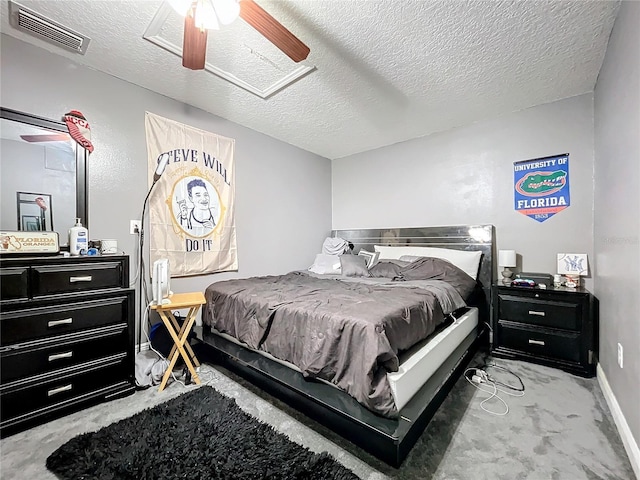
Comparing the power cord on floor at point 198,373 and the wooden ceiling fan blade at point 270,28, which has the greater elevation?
the wooden ceiling fan blade at point 270,28

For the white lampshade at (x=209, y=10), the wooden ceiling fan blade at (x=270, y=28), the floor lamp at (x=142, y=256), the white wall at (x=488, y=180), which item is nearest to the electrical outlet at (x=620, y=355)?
the white wall at (x=488, y=180)

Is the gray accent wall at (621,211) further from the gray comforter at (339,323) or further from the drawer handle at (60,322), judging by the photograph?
the drawer handle at (60,322)

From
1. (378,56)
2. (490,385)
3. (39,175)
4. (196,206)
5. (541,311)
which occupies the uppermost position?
(378,56)

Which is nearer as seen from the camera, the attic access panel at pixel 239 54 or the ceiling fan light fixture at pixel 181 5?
the ceiling fan light fixture at pixel 181 5

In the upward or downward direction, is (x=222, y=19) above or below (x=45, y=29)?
below

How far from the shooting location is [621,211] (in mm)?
1721

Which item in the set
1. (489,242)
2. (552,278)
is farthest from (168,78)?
(552,278)

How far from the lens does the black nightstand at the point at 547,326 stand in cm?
233

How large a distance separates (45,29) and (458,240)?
4205mm

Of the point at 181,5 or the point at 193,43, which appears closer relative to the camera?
the point at 181,5

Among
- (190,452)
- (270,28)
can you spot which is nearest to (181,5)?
(270,28)

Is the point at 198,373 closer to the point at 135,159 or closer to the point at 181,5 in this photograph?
the point at 135,159

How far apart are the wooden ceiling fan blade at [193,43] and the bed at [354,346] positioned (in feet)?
5.46

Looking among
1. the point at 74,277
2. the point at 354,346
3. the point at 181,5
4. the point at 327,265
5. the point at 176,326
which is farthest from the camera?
the point at 327,265
